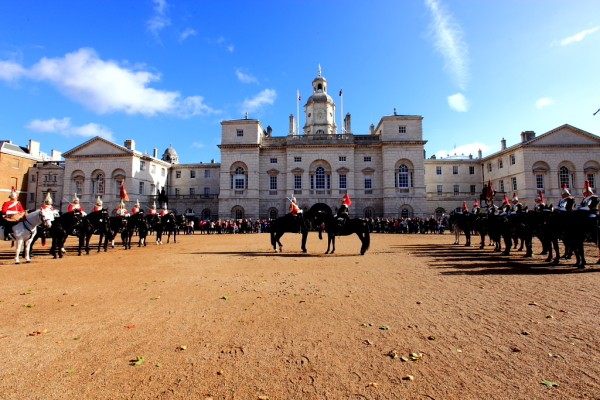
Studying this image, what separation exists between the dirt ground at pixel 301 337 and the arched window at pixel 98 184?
43712 millimetres

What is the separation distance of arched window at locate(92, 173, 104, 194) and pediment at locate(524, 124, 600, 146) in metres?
59.6

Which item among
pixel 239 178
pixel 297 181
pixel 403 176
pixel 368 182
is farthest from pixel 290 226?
pixel 403 176

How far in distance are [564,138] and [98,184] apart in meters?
65.6

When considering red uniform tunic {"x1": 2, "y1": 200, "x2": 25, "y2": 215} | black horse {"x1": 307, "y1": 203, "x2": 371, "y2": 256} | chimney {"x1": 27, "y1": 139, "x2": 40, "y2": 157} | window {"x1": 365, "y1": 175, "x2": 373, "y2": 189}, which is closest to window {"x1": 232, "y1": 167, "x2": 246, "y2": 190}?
window {"x1": 365, "y1": 175, "x2": 373, "y2": 189}

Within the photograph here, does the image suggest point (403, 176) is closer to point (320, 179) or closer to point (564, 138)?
point (320, 179)

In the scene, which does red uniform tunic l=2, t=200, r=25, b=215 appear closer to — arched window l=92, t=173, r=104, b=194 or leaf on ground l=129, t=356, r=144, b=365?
leaf on ground l=129, t=356, r=144, b=365

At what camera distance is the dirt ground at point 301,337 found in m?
3.31

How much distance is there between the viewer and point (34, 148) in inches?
2132

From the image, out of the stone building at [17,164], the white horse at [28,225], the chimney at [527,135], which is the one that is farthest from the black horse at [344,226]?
the stone building at [17,164]

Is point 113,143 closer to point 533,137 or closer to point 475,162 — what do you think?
point 475,162

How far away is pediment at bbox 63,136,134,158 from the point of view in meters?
46.2

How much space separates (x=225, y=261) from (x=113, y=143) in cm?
4305

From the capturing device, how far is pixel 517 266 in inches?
422

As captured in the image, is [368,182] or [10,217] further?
[368,182]
